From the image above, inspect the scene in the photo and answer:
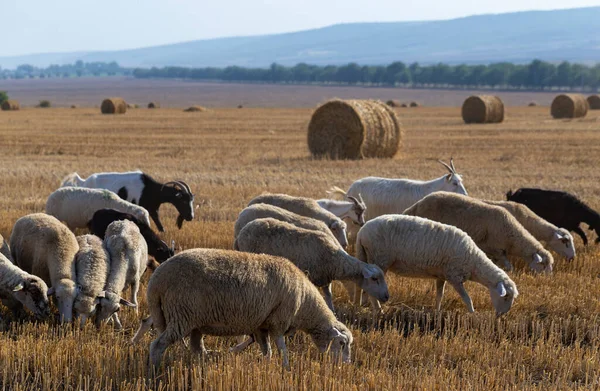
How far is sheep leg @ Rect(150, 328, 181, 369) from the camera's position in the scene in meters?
6.63

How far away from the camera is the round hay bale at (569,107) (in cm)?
3966

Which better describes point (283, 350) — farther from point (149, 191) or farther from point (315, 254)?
point (149, 191)

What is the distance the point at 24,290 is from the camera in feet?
26.3

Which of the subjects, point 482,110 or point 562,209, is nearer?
point 562,209

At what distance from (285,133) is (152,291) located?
2668cm

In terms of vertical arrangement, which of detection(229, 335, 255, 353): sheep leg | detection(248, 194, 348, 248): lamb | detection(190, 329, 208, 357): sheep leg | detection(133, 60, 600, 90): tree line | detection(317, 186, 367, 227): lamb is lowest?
detection(133, 60, 600, 90): tree line

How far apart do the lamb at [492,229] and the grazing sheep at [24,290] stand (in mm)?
5244

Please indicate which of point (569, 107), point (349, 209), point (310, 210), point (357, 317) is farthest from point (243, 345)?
point (569, 107)

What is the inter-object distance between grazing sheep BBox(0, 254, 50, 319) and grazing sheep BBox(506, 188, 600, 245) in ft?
26.8

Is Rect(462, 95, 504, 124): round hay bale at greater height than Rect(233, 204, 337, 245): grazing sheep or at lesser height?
lesser

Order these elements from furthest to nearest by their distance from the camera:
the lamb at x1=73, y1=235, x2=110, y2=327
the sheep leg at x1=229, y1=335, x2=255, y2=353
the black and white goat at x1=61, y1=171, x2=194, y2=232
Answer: the black and white goat at x1=61, y1=171, x2=194, y2=232, the lamb at x1=73, y1=235, x2=110, y2=327, the sheep leg at x1=229, y1=335, x2=255, y2=353

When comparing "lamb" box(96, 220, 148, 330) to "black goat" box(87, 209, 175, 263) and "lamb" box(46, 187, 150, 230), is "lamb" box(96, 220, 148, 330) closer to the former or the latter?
"black goat" box(87, 209, 175, 263)

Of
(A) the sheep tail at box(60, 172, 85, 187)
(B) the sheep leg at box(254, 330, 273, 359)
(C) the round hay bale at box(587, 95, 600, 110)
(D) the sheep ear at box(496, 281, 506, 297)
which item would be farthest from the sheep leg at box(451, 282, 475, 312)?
(C) the round hay bale at box(587, 95, 600, 110)

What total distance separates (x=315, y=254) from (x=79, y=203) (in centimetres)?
549
